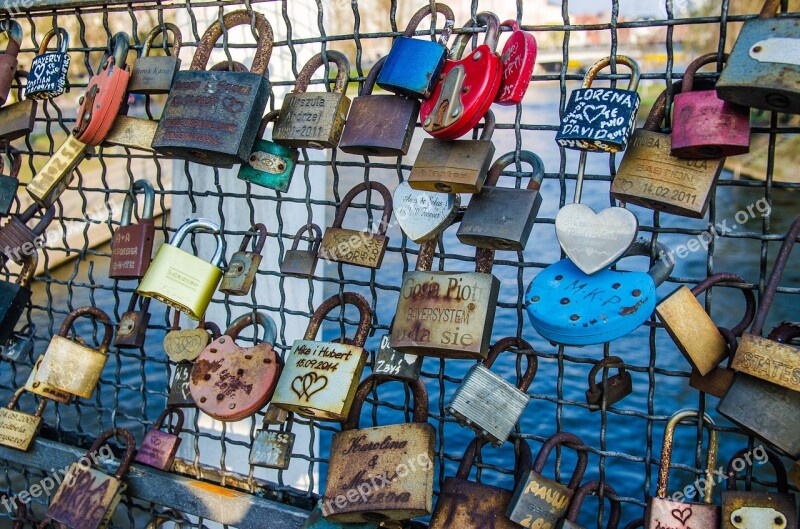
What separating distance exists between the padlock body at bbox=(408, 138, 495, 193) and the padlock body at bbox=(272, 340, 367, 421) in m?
0.35

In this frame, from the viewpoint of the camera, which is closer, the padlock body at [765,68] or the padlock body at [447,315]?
the padlock body at [765,68]

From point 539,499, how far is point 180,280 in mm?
848

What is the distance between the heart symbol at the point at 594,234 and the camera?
3.76 ft

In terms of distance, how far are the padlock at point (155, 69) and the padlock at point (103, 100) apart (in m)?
0.03

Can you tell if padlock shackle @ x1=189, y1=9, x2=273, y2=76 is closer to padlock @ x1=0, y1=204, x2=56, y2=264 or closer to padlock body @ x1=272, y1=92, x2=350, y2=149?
padlock body @ x1=272, y1=92, x2=350, y2=149

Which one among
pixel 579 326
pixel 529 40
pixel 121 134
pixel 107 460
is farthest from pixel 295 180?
pixel 579 326

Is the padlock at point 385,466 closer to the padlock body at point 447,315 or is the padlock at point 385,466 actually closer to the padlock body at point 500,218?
the padlock body at point 447,315

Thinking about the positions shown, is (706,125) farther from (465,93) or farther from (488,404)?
(488,404)

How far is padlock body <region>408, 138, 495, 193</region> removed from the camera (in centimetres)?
122

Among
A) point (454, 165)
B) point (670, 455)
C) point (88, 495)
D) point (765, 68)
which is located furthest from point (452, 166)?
point (88, 495)

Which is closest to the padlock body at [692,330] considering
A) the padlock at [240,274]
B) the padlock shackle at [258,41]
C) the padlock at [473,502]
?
the padlock at [473,502]

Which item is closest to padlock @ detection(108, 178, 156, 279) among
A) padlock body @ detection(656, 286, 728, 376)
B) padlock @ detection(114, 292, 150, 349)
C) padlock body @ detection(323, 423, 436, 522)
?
padlock @ detection(114, 292, 150, 349)

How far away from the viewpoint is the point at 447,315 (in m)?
1.24

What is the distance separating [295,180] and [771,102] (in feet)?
5.12
